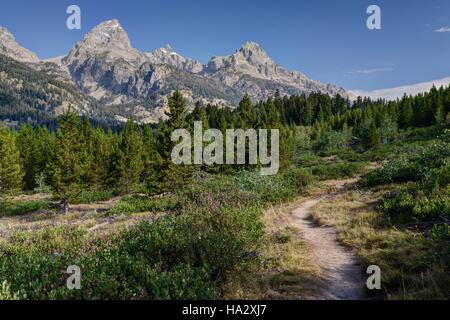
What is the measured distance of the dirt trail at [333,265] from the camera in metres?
7.36

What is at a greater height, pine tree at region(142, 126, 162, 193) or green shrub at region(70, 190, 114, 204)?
pine tree at region(142, 126, 162, 193)

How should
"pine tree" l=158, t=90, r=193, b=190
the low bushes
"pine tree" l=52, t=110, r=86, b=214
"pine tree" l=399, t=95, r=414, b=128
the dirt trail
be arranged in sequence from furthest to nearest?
1. "pine tree" l=399, t=95, r=414, b=128
2. "pine tree" l=52, t=110, r=86, b=214
3. "pine tree" l=158, t=90, r=193, b=190
4. the dirt trail
5. the low bushes

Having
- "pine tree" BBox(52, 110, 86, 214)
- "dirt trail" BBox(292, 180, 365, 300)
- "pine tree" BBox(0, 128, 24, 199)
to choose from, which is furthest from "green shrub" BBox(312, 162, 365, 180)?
"pine tree" BBox(0, 128, 24, 199)

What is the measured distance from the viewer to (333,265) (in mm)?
9305

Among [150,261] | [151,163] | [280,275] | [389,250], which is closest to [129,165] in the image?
[151,163]

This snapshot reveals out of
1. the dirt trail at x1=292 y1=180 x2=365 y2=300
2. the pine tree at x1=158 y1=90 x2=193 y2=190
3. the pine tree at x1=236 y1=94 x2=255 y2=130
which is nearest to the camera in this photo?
the dirt trail at x1=292 y1=180 x2=365 y2=300

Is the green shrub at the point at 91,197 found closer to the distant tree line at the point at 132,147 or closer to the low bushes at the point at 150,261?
the distant tree line at the point at 132,147

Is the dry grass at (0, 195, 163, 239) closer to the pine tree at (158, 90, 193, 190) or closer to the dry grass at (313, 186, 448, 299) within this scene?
the pine tree at (158, 90, 193, 190)

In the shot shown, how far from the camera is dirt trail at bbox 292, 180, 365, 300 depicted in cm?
736

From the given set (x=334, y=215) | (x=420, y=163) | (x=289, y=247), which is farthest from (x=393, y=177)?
(x=289, y=247)

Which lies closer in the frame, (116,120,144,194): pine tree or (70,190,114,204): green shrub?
(70,190,114,204): green shrub

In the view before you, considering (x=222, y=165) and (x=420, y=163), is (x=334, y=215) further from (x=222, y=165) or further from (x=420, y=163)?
(x=222, y=165)

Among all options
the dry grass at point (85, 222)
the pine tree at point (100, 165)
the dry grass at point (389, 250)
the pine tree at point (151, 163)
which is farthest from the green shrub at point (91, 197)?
the dry grass at point (389, 250)
